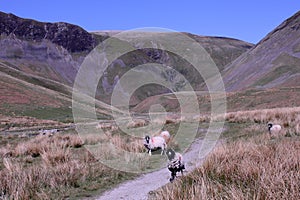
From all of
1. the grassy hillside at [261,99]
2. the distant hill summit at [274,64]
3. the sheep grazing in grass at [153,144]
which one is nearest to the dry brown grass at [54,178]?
the sheep grazing in grass at [153,144]

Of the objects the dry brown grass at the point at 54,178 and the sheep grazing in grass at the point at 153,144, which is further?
the sheep grazing in grass at the point at 153,144

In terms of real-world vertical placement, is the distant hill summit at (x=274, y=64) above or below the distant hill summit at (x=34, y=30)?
below

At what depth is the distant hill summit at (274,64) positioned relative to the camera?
293 feet

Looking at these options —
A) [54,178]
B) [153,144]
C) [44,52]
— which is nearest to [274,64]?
[153,144]

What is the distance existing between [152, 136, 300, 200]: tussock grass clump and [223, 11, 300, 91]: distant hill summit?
73.8 meters

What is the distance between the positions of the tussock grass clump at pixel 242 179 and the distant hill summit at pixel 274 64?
2906 inches

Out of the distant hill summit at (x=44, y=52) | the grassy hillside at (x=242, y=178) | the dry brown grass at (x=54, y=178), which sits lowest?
the dry brown grass at (x=54, y=178)

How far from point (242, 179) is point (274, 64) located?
101 meters

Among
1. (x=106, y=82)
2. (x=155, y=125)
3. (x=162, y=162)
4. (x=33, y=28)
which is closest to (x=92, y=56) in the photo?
(x=106, y=82)

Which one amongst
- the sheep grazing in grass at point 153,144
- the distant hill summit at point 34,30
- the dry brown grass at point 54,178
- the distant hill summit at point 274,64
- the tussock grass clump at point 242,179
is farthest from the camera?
the distant hill summit at point 34,30

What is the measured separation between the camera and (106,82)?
7431 inches

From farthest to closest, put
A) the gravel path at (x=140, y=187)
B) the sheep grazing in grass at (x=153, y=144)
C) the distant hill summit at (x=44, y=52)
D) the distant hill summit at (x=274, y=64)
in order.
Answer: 1. the distant hill summit at (x=44, y=52)
2. the distant hill summit at (x=274, y=64)
3. the sheep grazing in grass at (x=153, y=144)
4. the gravel path at (x=140, y=187)

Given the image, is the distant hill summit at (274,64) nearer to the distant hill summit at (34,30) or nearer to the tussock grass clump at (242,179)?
the tussock grass clump at (242,179)

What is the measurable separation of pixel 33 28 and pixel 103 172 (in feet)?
605
